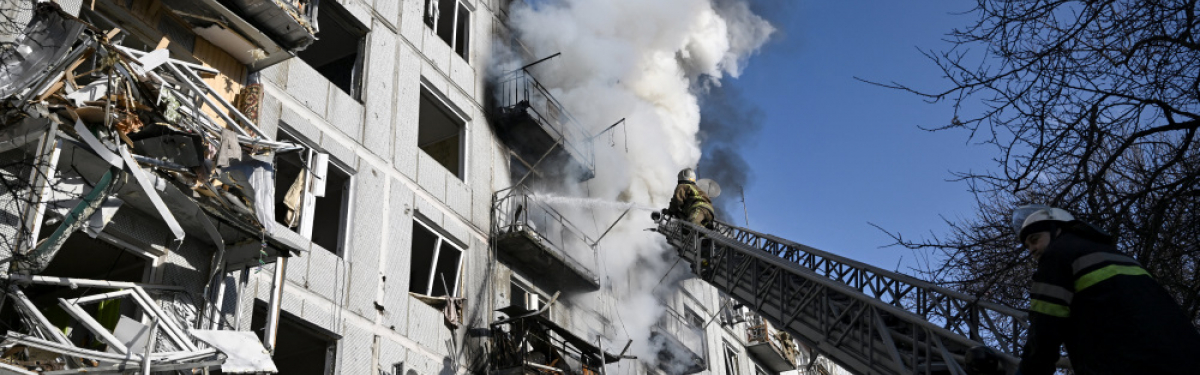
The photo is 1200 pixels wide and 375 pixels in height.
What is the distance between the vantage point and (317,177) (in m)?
11.6

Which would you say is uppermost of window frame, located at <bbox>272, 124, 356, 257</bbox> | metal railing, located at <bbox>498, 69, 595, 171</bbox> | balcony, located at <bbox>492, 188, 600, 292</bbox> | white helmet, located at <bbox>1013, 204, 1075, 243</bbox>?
metal railing, located at <bbox>498, 69, 595, 171</bbox>

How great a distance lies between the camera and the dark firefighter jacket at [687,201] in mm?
17531

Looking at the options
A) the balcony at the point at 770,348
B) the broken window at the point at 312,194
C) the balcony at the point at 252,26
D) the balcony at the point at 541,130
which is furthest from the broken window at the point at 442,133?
the balcony at the point at 770,348

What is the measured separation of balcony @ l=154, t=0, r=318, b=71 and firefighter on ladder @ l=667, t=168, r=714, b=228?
289 inches

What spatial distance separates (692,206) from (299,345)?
279 inches

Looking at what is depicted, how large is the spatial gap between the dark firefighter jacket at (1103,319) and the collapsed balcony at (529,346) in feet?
34.4

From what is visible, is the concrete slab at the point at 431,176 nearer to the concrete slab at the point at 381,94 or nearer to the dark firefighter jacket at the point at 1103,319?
the concrete slab at the point at 381,94

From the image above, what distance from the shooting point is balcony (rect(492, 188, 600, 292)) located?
55.1ft

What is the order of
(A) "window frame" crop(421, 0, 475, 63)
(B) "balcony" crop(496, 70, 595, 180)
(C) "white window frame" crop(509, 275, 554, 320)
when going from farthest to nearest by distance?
(B) "balcony" crop(496, 70, 595, 180) < (A) "window frame" crop(421, 0, 475, 63) < (C) "white window frame" crop(509, 275, 554, 320)

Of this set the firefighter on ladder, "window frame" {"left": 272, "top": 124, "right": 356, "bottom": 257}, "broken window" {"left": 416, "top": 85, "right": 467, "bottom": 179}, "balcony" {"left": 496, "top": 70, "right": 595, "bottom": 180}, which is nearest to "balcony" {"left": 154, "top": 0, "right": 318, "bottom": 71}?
"window frame" {"left": 272, "top": 124, "right": 356, "bottom": 257}

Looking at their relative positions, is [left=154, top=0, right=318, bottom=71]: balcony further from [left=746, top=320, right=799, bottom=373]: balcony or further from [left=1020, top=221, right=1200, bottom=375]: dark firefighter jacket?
[left=746, top=320, right=799, bottom=373]: balcony

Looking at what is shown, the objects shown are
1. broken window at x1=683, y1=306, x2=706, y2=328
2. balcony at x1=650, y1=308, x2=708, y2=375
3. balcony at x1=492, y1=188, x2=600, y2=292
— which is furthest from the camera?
broken window at x1=683, y1=306, x2=706, y2=328

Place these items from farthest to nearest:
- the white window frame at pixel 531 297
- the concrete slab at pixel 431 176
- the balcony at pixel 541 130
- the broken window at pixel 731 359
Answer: the broken window at pixel 731 359, the balcony at pixel 541 130, the white window frame at pixel 531 297, the concrete slab at pixel 431 176

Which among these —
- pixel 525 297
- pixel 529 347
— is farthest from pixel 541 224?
pixel 529 347
